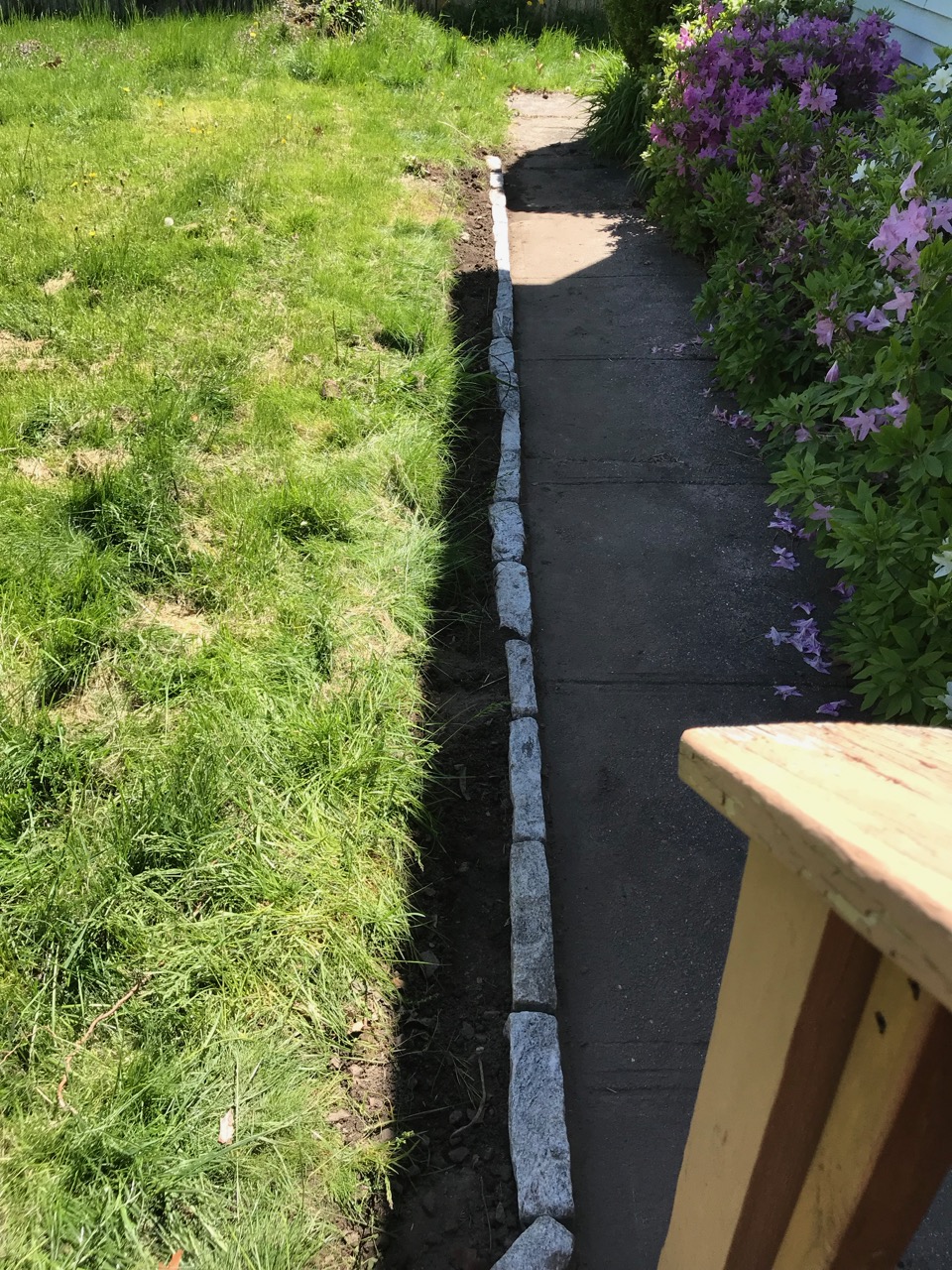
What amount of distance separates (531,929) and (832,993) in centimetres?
190

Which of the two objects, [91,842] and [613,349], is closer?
[91,842]

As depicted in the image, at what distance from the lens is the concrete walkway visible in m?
2.41

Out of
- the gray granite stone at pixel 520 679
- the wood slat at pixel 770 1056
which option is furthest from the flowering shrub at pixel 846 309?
the wood slat at pixel 770 1056

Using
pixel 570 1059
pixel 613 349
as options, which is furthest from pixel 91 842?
pixel 613 349

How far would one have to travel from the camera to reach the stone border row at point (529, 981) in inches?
84.6

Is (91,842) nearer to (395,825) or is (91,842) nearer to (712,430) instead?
(395,825)

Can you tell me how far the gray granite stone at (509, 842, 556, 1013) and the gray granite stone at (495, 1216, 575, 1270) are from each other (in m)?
0.53

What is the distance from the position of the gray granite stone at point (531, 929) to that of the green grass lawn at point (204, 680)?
320 millimetres

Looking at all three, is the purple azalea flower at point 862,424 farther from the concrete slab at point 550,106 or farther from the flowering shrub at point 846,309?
the concrete slab at point 550,106

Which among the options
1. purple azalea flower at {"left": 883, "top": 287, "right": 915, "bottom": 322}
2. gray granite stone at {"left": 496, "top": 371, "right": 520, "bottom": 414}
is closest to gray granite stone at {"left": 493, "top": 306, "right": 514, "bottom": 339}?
gray granite stone at {"left": 496, "top": 371, "right": 520, "bottom": 414}

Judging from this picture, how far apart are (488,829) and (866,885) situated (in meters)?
2.47

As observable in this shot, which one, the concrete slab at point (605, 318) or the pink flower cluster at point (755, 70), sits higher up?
the pink flower cluster at point (755, 70)

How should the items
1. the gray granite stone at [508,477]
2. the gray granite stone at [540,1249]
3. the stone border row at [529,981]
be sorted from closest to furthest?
the gray granite stone at [540,1249] < the stone border row at [529,981] < the gray granite stone at [508,477]

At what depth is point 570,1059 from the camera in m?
2.51
